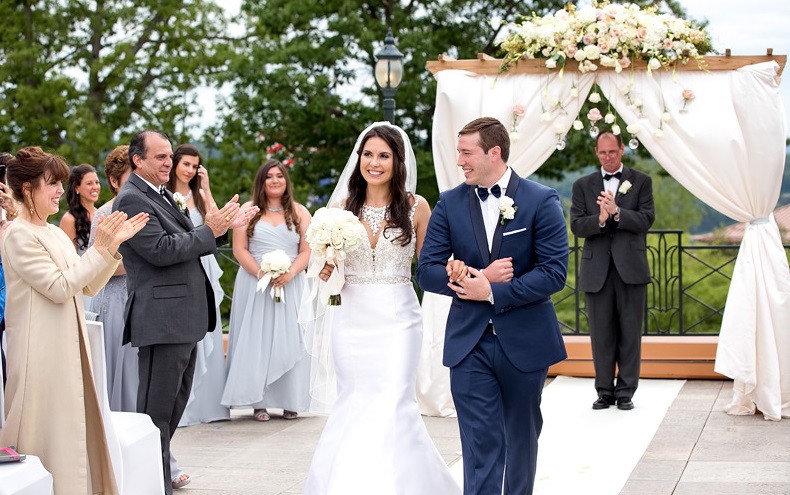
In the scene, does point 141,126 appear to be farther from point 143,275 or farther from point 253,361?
point 143,275

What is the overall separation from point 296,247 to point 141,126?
A: 17693 mm

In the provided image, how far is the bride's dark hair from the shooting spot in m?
5.51

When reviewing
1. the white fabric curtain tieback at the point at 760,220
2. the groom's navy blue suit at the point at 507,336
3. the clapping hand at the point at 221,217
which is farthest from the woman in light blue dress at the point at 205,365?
the white fabric curtain tieback at the point at 760,220

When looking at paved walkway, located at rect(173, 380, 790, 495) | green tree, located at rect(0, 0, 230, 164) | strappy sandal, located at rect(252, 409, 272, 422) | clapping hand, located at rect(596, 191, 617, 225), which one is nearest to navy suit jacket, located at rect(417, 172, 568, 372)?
paved walkway, located at rect(173, 380, 790, 495)

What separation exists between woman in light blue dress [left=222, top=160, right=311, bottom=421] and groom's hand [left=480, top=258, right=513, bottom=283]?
3.88 meters

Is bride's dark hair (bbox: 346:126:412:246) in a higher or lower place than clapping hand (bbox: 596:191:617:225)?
higher

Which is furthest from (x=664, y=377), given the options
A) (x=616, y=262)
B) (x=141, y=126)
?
(x=141, y=126)

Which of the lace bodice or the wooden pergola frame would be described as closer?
the lace bodice

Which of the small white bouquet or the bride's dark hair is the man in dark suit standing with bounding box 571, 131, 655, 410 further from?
the bride's dark hair

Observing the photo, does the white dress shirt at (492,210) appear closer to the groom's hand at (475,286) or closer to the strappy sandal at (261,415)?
the groom's hand at (475,286)

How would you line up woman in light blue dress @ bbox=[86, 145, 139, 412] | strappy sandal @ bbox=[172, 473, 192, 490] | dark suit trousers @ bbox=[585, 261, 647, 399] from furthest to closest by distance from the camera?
1. dark suit trousers @ bbox=[585, 261, 647, 399]
2. woman in light blue dress @ bbox=[86, 145, 139, 412]
3. strappy sandal @ bbox=[172, 473, 192, 490]

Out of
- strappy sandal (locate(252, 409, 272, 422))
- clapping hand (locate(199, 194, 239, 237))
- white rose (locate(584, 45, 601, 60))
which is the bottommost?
strappy sandal (locate(252, 409, 272, 422))

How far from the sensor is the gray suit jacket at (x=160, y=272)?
5.45m

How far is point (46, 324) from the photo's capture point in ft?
15.4
